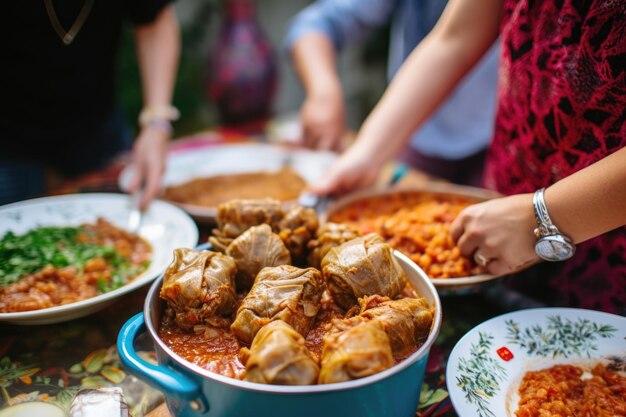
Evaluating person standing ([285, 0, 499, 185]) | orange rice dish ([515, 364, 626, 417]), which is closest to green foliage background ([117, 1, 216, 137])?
person standing ([285, 0, 499, 185])

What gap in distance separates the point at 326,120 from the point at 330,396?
2508 millimetres

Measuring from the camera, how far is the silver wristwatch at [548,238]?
1.50 meters

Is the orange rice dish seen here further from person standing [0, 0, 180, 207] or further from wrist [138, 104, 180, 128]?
wrist [138, 104, 180, 128]

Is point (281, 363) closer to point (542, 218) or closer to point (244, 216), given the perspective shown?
point (244, 216)

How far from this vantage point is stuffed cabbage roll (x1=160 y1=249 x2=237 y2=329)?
4.29 ft

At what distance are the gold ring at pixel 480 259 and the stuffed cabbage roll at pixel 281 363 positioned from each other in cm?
87

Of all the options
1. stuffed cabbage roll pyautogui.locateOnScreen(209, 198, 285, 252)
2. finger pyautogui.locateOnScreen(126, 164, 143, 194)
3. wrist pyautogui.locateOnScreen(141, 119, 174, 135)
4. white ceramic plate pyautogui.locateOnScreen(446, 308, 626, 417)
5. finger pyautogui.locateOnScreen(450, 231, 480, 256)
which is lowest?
white ceramic plate pyautogui.locateOnScreen(446, 308, 626, 417)

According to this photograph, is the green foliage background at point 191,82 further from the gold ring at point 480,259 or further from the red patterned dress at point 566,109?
the gold ring at point 480,259

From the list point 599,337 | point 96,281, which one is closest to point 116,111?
point 96,281

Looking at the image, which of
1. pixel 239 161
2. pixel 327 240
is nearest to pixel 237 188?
pixel 239 161

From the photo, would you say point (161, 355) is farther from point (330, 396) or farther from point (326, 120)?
point (326, 120)

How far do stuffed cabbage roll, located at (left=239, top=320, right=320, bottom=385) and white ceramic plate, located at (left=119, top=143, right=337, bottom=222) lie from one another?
1867mm

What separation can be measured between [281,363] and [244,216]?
2.37 feet

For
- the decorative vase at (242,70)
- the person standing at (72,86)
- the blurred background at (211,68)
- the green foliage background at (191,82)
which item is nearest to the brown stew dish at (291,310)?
the person standing at (72,86)
